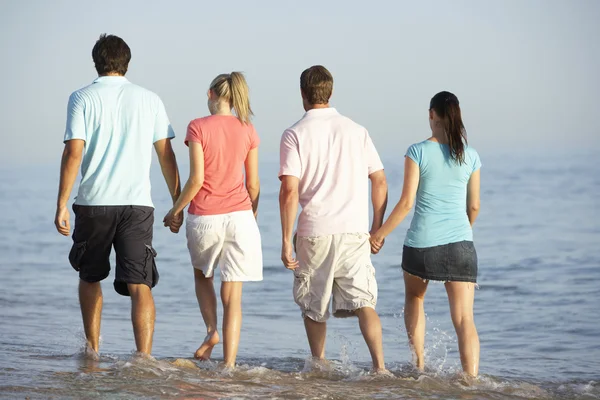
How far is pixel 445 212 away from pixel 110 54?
223cm

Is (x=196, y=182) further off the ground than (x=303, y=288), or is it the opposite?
(x=196, y=182)

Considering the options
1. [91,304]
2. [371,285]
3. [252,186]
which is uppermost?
[252,186]

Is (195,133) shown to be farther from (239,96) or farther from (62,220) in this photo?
(62,220)

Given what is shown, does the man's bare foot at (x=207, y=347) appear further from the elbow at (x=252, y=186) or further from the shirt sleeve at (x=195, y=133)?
the shirt sleeve at (x=195, y=133)

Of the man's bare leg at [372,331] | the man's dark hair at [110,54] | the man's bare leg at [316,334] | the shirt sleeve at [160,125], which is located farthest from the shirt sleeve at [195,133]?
the man's bare leg at [372,331]

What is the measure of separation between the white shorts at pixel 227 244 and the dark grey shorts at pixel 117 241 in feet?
0.94

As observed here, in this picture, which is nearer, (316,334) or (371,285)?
(371,285)

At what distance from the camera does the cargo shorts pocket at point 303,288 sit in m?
5.60

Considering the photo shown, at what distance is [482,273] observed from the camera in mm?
12023

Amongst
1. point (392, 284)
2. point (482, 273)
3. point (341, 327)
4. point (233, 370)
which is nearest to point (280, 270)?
point (392, 284)

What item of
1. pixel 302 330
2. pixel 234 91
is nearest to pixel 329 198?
pixel 234 91

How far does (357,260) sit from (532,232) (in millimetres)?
11127

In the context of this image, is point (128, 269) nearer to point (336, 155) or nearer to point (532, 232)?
point (336, 155)

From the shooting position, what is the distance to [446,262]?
5.41m
